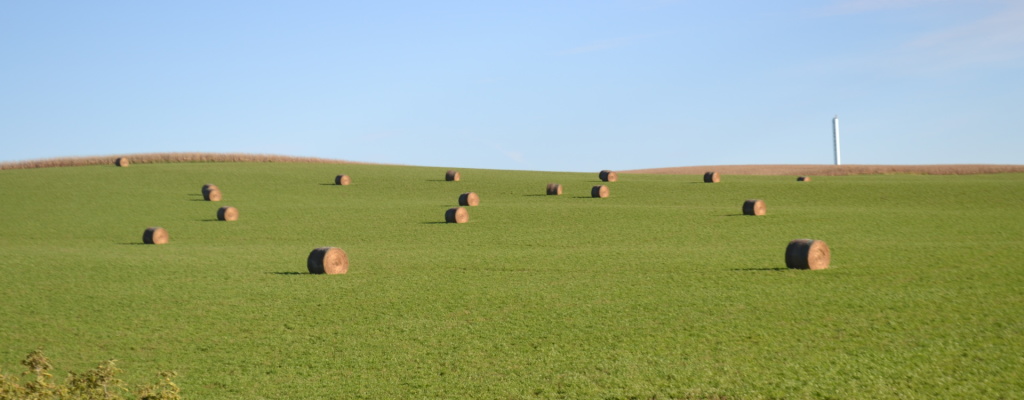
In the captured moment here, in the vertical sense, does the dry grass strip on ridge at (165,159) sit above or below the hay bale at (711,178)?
above

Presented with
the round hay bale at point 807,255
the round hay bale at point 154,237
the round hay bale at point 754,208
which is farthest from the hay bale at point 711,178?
the round hay bale at point 154,237

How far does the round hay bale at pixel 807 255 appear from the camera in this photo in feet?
48.8

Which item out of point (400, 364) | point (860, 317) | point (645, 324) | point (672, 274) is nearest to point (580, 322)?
point (645, 324)

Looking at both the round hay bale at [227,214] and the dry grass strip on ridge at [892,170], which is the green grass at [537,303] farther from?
the dry grass strip on ridge at [892,170]

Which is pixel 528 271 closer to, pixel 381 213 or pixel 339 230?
pixel 339 230

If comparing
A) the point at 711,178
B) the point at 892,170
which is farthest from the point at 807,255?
the point at 892,170

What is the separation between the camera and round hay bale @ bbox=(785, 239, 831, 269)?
586 inches

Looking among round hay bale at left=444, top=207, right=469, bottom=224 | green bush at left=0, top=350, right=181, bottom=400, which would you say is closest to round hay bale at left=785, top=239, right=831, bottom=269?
green bush at left=0, top=350, right=181, bottom=400

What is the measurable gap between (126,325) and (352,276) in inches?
189

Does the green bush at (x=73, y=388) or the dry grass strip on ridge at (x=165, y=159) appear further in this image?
the dry grass strip on ridge at (x=165, y=159)

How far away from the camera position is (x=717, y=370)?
27.0 ft

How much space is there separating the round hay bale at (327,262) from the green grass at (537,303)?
38 centimetres

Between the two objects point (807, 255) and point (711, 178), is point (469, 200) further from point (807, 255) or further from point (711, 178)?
point (807, 255)

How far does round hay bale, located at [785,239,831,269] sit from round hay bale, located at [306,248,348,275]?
8.14m
